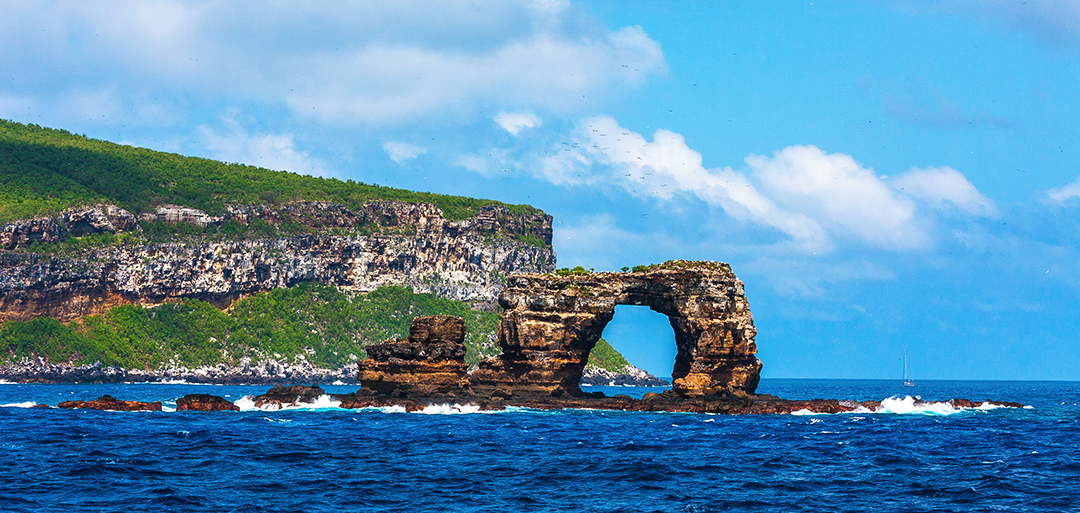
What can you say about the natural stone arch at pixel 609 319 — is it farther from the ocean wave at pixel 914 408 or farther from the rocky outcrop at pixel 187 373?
the rocky outcrop at pixel 187 373

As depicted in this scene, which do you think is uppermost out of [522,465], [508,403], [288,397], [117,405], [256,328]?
[256,328]

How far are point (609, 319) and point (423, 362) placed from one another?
590 inches

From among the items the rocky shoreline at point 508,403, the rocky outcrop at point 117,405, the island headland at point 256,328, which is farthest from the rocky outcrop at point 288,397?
the rocky outcrop at point 117,405

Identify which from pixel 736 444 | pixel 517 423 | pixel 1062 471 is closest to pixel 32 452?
pixel 517 423

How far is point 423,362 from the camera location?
79062 mm

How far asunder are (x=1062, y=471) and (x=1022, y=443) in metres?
12.2

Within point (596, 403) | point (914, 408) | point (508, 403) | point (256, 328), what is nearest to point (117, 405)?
point (508, 403)

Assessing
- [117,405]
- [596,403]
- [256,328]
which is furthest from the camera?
[256,328]

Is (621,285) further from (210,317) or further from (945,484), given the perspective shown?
(210,317)

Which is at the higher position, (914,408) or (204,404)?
(914,408)

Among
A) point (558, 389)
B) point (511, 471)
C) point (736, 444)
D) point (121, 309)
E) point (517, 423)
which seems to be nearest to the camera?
point (511, 471)

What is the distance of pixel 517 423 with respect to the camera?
65.5 m

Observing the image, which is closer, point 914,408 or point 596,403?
point 596,403

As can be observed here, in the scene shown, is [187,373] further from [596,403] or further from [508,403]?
[596,403]
